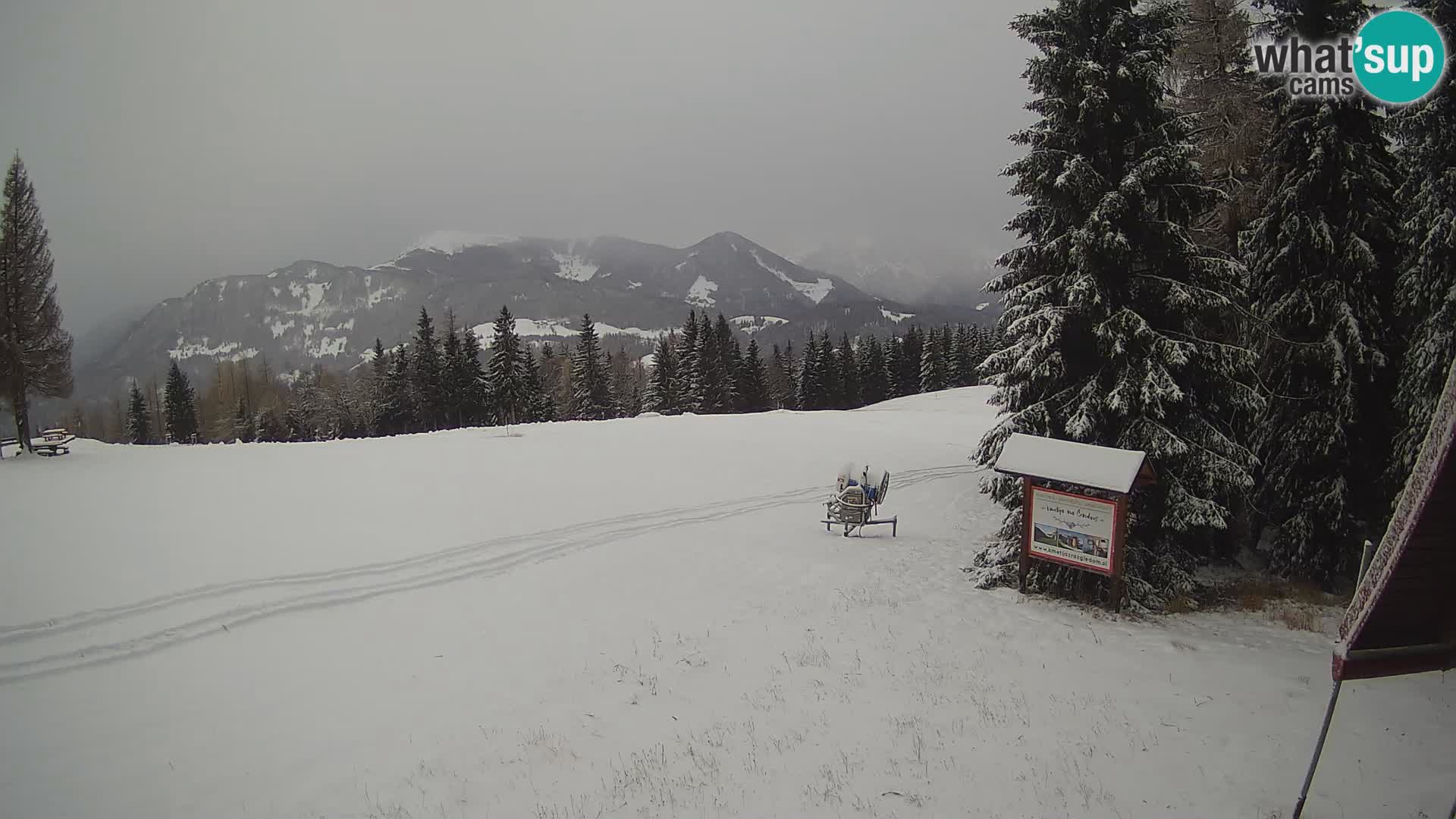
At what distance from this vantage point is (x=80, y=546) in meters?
13.2

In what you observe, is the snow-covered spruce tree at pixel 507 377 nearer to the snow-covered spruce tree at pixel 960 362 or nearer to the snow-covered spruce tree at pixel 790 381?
the snow-covered spruce tree at pixel 790 381

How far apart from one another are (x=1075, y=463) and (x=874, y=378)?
226 ft

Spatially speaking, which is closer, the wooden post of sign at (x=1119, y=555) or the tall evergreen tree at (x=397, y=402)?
the wooden post of sign at (x=1119, y=555)

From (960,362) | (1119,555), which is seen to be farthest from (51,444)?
(960,362)

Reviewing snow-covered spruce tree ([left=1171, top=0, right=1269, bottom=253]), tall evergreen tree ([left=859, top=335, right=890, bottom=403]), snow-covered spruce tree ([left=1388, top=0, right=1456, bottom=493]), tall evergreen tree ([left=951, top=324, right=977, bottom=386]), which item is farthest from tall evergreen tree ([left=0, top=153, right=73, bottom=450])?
tall evergreen tree ([left=951, top=324, right=977, bottom=386])

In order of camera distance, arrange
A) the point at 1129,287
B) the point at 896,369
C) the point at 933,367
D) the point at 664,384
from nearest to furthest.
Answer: the point at 1129,287 → the point at 664,384 → the point at 933,367 → the point at 896,369

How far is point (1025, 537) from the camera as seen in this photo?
12.5 metres

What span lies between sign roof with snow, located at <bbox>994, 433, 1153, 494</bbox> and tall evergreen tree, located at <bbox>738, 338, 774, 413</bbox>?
184ft

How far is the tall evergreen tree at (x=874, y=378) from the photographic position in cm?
7888

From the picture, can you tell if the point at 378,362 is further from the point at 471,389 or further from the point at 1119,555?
the point at 1119,555

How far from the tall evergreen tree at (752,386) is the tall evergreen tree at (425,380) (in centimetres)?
3096

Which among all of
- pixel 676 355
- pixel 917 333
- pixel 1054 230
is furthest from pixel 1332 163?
pixel 917 333

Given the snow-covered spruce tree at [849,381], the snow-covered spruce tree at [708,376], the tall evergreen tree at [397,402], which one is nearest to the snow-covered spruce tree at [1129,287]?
the snow-covered spruce tree at [708,376]

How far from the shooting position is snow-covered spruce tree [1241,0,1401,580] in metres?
12.3
